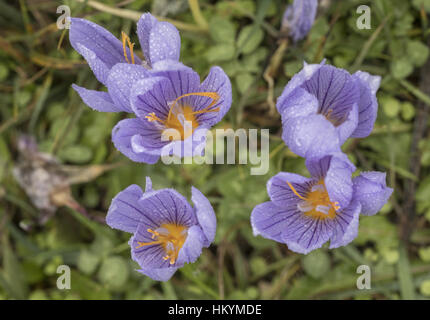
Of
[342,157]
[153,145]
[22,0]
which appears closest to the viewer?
[342,157]

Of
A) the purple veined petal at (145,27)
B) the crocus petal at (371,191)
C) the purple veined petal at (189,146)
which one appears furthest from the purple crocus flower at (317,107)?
the purple veined petal at (145,27)

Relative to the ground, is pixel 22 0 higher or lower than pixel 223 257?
higher

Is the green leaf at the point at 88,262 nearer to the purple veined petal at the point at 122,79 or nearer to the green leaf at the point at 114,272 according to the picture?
the green leaf at the point at 114,272

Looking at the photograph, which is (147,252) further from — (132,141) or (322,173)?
(322,173)

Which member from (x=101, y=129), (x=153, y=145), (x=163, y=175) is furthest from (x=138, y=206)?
(x=101, y=129)

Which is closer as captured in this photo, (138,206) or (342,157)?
(342,157)

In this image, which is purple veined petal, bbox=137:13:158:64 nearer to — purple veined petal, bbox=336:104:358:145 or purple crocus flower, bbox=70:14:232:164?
purple crocus flower, bbox=70:14:232:164

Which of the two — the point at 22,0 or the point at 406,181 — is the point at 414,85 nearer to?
the point at 406,181
